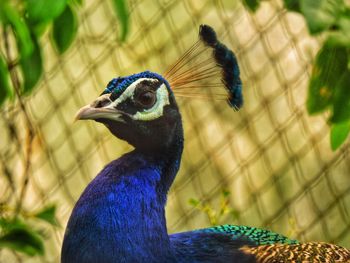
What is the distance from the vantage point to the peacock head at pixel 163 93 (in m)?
1.65

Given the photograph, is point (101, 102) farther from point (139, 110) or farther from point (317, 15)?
point (317, 15)

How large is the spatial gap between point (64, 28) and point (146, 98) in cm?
48

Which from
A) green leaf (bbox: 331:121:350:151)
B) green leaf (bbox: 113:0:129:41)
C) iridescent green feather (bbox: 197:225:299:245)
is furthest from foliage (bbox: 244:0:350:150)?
iridescent green feather (bbox: 197:225:299:245)

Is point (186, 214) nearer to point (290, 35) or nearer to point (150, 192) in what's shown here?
point (290, 35)

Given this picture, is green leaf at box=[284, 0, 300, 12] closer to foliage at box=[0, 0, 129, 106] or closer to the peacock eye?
foliage at box=[0, 0, 129, 106]

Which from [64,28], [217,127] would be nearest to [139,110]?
[64,28]

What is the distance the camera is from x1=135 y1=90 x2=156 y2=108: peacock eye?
168 cm

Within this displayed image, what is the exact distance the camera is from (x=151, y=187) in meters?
1.68

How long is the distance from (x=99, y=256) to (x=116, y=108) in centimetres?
28

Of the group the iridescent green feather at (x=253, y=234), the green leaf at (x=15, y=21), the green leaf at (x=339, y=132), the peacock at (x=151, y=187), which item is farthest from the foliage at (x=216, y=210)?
the green leaf at (x=15, y=21)

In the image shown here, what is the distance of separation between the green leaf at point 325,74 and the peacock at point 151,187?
45cm

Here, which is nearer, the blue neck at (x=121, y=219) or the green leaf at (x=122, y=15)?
the green leaf at (x=122, y=15)

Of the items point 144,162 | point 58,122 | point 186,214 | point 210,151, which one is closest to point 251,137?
point 210,151

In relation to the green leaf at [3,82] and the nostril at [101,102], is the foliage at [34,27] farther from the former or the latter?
the nostril at [101,102]
